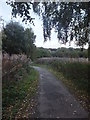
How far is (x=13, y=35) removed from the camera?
31.2 metres

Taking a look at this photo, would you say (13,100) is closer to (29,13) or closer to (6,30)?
(29,13)

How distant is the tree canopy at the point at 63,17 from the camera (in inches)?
417

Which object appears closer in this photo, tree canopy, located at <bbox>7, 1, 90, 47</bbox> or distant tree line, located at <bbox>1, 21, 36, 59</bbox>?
tree canopy, located at <bbox>7, 1, 90, 47</bbox>

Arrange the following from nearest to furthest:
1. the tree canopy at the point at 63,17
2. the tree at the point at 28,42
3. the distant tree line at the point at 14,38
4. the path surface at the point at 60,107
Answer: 1. the path surface at the point at 60,107
2. the tree canopy at the point at 63,17
3. the distant tree line at the point at 14,38
4. the tree at the point at 28,42

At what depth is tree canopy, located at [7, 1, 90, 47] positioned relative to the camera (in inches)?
417

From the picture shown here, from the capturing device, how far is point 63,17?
36.4 feet

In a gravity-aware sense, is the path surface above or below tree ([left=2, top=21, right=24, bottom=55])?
below

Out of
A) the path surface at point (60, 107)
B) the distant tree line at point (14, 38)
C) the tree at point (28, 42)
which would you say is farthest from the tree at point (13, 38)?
the path surface at point (60, 107)

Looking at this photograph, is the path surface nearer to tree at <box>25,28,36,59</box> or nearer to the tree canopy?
the tree canopy

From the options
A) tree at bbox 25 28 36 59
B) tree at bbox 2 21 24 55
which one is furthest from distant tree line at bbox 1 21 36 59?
tree at bbox 25 28 36 59

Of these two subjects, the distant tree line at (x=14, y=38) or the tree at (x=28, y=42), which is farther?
the tree at (x=28, y=42)

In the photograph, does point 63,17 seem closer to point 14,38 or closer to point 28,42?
point 14,38

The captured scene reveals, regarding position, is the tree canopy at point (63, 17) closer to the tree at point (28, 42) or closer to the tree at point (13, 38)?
the tree at point (13, 38)

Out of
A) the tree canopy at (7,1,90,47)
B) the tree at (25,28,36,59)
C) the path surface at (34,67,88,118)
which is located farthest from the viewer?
the tree at (25,28,36,59)
